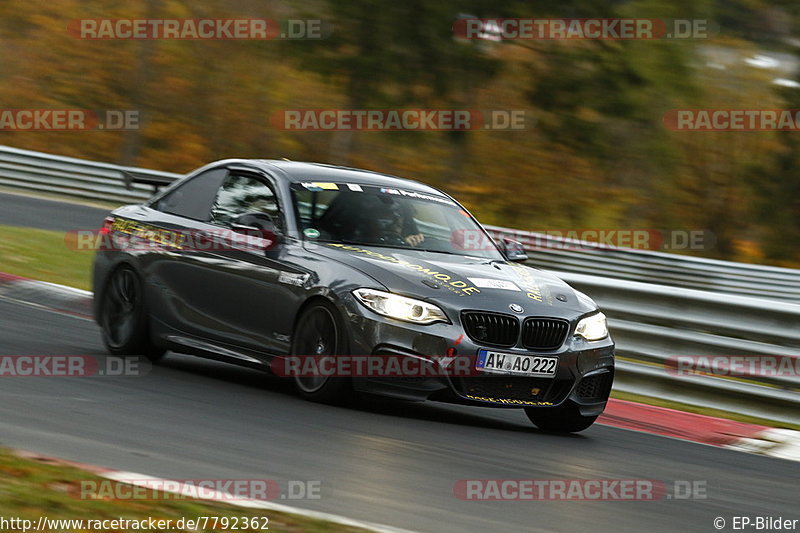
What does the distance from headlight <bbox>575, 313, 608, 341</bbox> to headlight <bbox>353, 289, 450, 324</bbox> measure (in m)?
0.99

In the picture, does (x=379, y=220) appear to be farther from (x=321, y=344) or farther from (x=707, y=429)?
(x=707, y=429)

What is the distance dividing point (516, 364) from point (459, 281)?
0.60 metres

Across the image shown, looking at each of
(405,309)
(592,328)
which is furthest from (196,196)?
(592,328)

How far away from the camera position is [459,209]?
9.39 meters

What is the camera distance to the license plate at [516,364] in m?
7.54

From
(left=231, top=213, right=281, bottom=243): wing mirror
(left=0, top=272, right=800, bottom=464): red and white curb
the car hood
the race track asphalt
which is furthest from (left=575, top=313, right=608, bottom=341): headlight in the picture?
(left=231, top=213, right=281, bottom=243): wing mirror

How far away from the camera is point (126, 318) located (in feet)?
31.1

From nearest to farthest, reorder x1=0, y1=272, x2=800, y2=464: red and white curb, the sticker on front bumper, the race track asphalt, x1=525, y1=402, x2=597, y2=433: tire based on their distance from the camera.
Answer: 1. the race track asphalt
2. the sticker on front bumper
3. x1=525, y1=402, x2=597, y2=433: tire
4. x1=0, y1=272, x2=800, y2=464: red and white curb

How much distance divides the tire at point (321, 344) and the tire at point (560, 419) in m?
1.26

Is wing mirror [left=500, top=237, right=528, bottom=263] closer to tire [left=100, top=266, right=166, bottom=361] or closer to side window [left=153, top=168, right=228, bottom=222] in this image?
side window [left=153, top=168, right=228, bottom=222]

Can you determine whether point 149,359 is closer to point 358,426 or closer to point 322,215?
point 322,215

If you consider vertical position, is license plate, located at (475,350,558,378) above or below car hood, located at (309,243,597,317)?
below

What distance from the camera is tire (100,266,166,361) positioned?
9344 mm

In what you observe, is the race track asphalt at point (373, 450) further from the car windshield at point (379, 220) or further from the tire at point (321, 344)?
the car windshield at point (379, 220)
